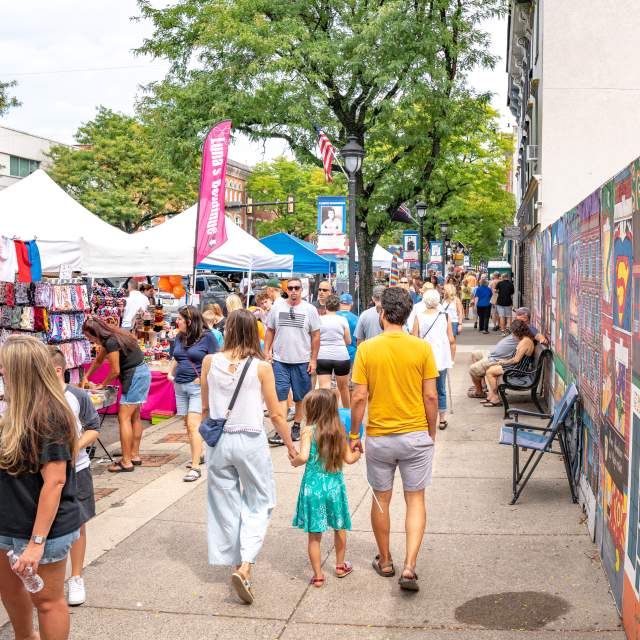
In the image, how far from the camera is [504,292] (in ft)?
83.7

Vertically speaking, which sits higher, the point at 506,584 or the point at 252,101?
the point at 252,101

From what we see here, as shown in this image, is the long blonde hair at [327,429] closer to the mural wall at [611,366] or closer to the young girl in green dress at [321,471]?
the young girl in green dress at [321,471]

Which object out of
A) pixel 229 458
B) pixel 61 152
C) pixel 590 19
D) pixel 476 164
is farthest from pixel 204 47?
pixel 61 152

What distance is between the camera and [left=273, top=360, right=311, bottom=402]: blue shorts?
10086 millimetres

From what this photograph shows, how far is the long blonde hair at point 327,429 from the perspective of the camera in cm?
537

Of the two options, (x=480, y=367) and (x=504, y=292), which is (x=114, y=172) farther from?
(x=480, y=367)

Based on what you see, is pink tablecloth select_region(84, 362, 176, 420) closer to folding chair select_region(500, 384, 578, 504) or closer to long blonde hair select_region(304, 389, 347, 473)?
folding chair select_region(500, 384, 578, 504)

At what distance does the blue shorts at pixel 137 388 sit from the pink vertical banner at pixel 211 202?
4388 mm

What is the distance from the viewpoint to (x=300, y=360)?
1006 cm

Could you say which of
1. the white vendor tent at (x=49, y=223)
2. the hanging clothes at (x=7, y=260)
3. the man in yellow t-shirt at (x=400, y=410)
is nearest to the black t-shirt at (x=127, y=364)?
the hanging clothes at (x=7, y=260)

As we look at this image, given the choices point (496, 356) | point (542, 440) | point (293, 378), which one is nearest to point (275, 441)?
point (293, 378)

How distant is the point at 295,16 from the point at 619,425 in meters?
21.9

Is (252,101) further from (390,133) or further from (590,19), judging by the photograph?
(590,19)

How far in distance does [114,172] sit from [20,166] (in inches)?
316
